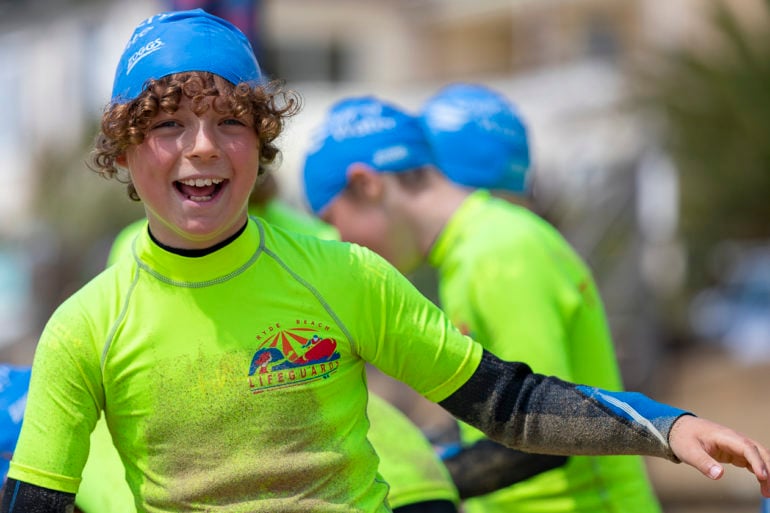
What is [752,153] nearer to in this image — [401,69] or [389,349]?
[389,349]

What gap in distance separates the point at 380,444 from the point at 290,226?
214 centimetres

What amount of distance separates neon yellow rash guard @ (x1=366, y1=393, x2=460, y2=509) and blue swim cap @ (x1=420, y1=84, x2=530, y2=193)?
2347 millimetres

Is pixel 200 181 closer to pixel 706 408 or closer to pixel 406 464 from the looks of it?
pixel 406 464

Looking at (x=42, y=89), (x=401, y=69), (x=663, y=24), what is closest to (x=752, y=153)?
(x=663, y=24)

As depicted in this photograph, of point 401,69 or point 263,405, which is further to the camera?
point 401,69

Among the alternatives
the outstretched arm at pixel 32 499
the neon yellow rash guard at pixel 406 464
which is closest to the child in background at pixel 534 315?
the neon yellow rash guard at pixel 406 464

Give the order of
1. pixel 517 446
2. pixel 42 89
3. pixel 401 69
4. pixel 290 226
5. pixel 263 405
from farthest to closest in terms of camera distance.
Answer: pixel 42 89 → pixel 401 69 → pixel 290 226 → pixel 517 446 → pixel 263 405

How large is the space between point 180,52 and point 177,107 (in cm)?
11

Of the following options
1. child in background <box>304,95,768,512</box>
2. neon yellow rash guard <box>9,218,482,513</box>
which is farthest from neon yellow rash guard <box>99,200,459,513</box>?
neon yellow rash guard <box>9,218,482,513</box>

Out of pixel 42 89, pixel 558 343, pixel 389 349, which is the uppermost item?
pixel 389 349

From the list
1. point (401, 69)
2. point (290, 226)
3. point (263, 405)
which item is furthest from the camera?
point (401, 69)

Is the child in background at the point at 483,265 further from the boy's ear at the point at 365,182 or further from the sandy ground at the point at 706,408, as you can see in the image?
the sandy ground at the point at 706,408

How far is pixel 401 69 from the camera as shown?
3059 centimetres

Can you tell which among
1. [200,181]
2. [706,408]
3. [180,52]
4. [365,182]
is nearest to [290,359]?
[200,181]
